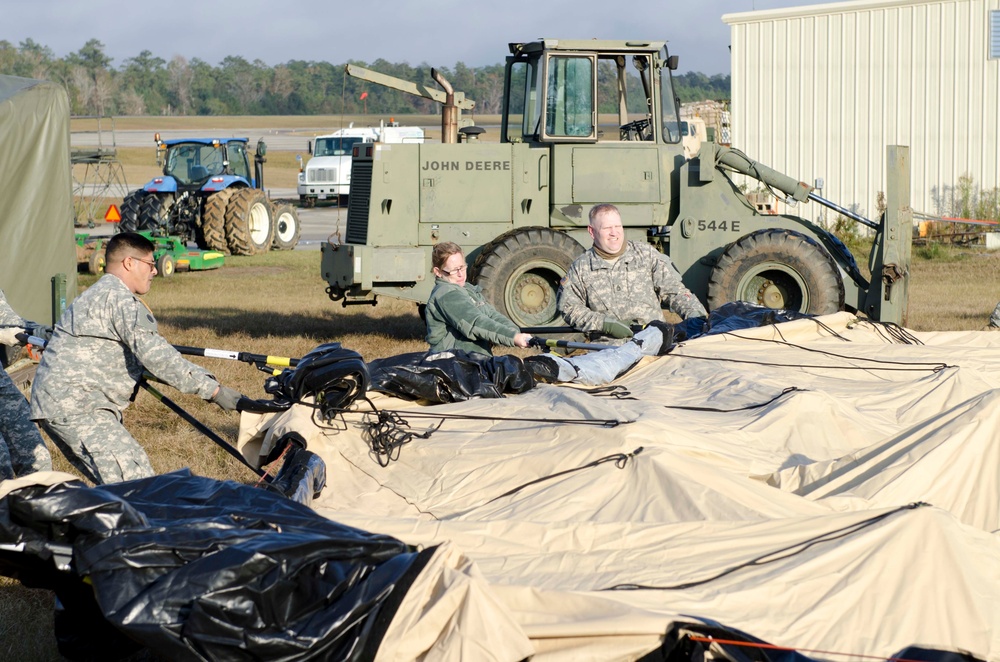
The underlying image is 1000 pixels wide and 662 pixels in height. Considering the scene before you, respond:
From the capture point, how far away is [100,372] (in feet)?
17.1

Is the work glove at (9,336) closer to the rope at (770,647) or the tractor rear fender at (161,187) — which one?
the rope at (770,647)

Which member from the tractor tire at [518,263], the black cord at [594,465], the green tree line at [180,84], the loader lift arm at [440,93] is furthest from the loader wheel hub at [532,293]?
the green tree line at [180,84]

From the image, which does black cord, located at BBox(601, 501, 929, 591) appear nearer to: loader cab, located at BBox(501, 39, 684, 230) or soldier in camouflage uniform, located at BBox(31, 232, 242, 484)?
soldier in camouflage uniform, located at BBox(31, 232, 242, 484)

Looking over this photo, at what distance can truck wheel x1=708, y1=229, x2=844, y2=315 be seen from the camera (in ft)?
35.0

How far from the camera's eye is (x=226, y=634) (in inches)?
127

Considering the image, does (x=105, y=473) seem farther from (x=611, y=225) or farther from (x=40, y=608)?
(x=611, y=225)

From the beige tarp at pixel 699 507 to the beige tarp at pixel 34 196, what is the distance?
5.35 m

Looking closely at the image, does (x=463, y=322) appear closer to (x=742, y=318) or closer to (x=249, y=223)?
(x=742, y=318)

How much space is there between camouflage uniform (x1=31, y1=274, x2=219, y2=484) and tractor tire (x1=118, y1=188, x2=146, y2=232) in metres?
15.3

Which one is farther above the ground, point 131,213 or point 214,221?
point 131,213

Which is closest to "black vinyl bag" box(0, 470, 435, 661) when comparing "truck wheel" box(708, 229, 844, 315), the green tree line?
"truck wheel" box(708, 229, 844, 315)

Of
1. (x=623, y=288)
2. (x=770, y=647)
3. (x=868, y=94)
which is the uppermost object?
(x=868, y=94)

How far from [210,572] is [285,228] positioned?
19.5 m

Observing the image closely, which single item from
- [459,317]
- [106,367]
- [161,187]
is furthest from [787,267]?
[161,187]
